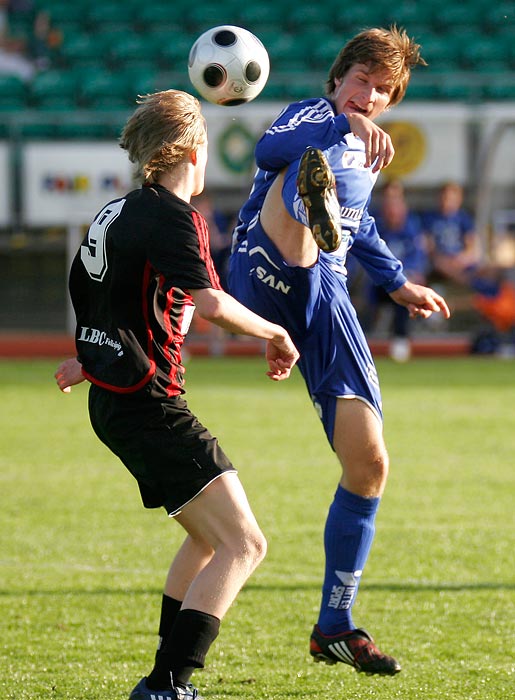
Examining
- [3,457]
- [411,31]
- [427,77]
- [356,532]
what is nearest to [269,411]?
[3,457]

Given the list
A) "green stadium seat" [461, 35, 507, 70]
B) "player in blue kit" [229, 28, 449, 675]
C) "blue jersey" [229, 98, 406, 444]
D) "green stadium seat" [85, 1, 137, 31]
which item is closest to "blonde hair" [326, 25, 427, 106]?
"player in blue kit" [229, 28, 449, 675]

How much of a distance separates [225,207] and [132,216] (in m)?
13.4

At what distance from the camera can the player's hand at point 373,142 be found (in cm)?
349

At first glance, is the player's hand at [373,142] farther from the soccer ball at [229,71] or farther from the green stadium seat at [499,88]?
the green stadium seat at [499,88]

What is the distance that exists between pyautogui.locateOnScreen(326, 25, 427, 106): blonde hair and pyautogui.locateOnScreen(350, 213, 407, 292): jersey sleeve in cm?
54

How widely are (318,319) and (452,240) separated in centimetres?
1183

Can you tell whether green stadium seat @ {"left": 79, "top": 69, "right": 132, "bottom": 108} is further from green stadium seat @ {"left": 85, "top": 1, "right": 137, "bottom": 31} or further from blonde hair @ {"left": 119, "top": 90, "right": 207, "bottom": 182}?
blonde hair @ {"left": 119, "top": 90, "right": 207, "bottom": 182}

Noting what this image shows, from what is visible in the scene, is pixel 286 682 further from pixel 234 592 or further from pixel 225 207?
pixel 225 207

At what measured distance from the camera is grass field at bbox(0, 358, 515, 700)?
12.7ft

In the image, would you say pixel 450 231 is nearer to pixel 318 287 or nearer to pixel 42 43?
pixel 42 43

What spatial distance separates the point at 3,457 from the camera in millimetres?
8133

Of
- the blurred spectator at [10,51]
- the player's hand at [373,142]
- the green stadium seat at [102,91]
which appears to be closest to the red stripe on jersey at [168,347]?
the player's hand at [373,142]

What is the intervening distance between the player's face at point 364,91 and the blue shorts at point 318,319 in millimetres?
503

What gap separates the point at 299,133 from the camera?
12.3 feet
